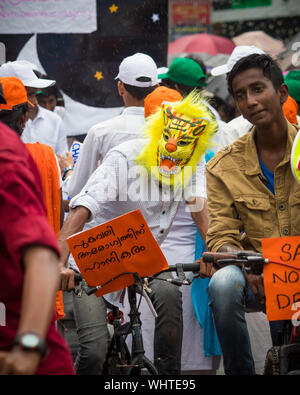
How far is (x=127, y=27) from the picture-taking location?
7664 mm

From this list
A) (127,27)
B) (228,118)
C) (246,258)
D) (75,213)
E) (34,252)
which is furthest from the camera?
(228,118)

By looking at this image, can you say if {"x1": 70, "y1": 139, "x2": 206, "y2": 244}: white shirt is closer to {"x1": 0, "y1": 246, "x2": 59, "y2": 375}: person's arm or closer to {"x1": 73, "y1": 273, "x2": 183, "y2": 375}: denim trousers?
{"x1": 73, "y1": 273, "x2": 183, "y2": 375}: denim trousers

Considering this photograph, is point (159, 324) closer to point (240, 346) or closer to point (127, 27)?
point (240, 346)

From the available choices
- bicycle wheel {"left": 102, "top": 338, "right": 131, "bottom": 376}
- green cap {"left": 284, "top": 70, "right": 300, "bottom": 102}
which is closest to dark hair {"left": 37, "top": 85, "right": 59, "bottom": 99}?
green cap {"left": 284, "top": 70, "right": 300, "bottom": 102}

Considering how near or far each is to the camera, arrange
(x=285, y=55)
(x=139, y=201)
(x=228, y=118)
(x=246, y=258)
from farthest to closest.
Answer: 1. (x=285, y=55)
2. (x=228, y=118)
3. (x=139, y=201)
4. (x=246, y=258)

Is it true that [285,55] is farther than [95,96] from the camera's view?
Yes

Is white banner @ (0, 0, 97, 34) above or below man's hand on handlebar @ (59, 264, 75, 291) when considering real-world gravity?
above

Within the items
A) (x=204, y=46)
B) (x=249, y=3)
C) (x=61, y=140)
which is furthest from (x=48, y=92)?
(x=249, y=3)

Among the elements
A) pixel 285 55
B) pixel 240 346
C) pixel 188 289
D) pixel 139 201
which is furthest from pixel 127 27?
pixel 285 55

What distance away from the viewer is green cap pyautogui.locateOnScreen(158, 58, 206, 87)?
22.9ft

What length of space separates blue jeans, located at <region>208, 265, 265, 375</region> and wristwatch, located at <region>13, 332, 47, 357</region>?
1.70 m

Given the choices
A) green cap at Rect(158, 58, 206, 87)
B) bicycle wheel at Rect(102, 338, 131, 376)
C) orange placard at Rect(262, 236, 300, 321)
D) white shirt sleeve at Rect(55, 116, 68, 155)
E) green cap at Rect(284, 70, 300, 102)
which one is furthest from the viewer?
white shirt sleeve at Rect(55, 116, 68, 155)

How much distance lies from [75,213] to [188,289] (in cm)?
227

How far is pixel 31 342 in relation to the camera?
6.41ft
